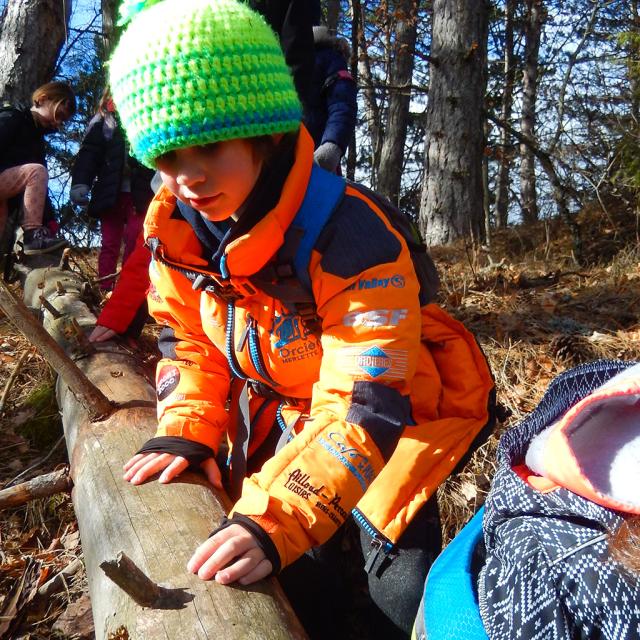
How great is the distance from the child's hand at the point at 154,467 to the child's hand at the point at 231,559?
43cm

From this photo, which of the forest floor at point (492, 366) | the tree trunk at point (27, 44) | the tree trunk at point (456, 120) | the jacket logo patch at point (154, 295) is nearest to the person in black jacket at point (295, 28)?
the forest floor at point (492, 366)

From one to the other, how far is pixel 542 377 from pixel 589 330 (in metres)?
0.55

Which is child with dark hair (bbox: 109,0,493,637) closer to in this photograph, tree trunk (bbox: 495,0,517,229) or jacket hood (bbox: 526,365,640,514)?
jacket hood (bbox: 526,365,640,514)

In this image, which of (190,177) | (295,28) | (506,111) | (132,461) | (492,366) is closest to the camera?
(190,177)

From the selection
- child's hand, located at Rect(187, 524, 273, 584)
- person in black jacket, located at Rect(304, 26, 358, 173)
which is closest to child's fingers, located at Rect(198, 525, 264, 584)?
child's hand, located at Rect(187, 524, 273, 584)

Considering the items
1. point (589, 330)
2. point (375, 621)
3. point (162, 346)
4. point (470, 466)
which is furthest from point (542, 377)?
point (162, 346)

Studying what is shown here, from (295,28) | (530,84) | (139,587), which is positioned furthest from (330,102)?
(530,84)

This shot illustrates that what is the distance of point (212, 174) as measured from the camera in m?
1.70

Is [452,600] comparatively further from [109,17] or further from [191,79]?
[109,17]

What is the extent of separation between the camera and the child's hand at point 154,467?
5.99ft

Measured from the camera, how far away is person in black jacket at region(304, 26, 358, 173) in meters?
4.23

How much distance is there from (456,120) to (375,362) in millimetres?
5359

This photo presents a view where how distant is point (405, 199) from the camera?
13.1 metres

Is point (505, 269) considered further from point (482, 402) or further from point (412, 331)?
point (412, 331)
